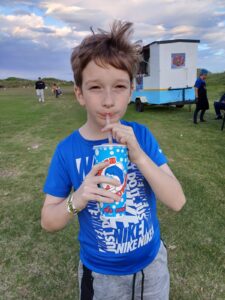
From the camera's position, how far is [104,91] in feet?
4.81

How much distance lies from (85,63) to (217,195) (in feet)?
13.5

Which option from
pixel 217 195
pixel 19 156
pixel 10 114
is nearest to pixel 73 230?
pixel 217 195

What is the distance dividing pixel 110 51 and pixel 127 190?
0.70 m

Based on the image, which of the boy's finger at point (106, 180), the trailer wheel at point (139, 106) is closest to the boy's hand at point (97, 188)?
the boy's finger at point (106, 180)

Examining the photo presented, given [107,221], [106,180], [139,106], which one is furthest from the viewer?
[139,106]

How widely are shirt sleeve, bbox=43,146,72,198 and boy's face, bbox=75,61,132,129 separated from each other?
318 millimetres

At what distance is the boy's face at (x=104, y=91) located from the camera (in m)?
1.46

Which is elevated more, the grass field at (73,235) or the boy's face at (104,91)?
the boy's face at (104,91)

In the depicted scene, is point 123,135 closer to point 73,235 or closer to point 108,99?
point 108,99

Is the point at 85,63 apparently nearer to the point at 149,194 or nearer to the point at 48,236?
the point at 149,194

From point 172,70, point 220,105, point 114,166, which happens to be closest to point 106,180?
point 114,166

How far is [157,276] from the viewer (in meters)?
1.75

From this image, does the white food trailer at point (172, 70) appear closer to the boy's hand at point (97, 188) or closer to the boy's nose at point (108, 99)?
the boy's nose at point (108, 99)

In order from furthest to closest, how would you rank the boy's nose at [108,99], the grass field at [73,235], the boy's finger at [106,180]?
the grass field at [73,235]
the boy's nose at [108,99]
the boy's finger at [106,180]
